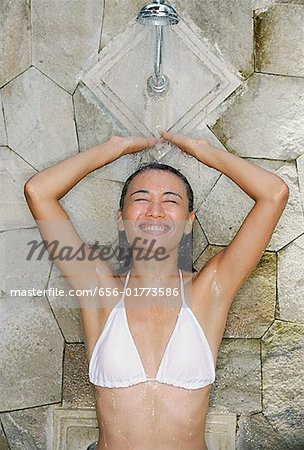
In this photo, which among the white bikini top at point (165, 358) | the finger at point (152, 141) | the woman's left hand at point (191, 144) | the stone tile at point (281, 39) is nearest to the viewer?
the white bikini top at point (165, 358)

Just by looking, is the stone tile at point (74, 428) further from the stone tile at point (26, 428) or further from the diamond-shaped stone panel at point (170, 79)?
the diamond-shaped stone panel at point (170, 79)

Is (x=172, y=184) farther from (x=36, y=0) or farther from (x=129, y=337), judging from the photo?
(x=36, y=0)

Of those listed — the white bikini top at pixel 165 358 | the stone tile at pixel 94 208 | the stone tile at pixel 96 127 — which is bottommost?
the white bikini top at pixel 165 358

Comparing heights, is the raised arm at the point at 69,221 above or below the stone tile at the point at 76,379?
above

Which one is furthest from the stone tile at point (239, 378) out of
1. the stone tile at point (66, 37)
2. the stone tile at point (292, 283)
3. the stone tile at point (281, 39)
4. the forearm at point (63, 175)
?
the stone tile at point (66, 37)

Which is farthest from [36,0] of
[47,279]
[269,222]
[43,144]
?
[269,222]

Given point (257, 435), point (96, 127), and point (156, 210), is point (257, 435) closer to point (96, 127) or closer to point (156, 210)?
point (156, 210)

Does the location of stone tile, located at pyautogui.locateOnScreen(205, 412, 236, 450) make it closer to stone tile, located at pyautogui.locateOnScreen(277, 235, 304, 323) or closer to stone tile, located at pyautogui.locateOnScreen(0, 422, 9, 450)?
stone tile, located at pyautogui.locateOnScreen(277, 235, 304, 323)

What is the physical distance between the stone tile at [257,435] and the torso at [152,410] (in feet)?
2.01

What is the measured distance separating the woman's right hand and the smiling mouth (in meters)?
0.41

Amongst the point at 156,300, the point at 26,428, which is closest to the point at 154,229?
the point at 156,300

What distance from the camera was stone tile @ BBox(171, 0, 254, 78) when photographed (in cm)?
332

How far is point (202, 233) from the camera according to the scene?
10.9 feet

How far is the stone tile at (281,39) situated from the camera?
331 centimetres
